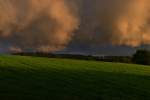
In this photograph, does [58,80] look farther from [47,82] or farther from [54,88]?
[54,88]

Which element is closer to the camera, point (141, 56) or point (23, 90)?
point (23, 90)

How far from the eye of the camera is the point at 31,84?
90.4ft

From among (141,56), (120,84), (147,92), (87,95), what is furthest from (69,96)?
(141,56)

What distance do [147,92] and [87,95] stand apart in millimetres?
6408

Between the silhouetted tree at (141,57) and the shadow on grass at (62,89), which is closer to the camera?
the shadow on grass at (62,89)

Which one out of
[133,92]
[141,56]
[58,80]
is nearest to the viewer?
[133,92]

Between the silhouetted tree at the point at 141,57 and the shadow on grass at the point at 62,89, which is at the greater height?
the silhouetted tree at the point at 141,57

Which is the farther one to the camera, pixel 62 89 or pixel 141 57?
pixel 141 57

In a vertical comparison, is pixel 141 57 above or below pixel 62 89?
above

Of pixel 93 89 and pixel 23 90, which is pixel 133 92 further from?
pixel 23 90

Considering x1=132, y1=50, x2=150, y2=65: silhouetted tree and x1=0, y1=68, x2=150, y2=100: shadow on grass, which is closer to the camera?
x1=0, y1=68, x2=150, y2=100: shadow on grass

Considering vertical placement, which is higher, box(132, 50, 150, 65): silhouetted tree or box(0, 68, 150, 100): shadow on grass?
box(132, 50, 150, 65): silhouetted tree

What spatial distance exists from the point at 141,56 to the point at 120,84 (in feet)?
280

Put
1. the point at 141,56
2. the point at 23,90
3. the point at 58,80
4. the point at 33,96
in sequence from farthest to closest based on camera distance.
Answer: the point at 141,56 → the point at 58,80 → the point at 23,90 → the point at 33,96
